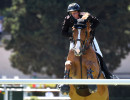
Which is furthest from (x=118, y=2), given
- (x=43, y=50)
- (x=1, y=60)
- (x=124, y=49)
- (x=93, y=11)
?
(x=1, y=60)

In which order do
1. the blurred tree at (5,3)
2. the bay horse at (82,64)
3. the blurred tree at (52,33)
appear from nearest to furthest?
the bay horse at (82,64) → the blurred tree at (52,33) → the blurred tree at (5,3)

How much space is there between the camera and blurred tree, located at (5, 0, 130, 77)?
1888cm

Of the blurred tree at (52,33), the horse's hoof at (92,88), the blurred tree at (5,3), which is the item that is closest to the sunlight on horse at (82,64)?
the horse's hoof at (92,88)

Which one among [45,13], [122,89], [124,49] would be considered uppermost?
[45,13]

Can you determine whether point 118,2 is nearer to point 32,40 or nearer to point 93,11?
point 93,11

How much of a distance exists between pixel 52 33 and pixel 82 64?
13435 millimetres

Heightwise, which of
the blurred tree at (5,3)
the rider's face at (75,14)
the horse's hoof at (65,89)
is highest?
the blurred tree at (5,3)

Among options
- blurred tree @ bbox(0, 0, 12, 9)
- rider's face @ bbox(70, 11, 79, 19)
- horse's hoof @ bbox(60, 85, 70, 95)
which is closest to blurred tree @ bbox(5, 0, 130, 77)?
blurred tree @ bbox(0, 0, 12, 9)

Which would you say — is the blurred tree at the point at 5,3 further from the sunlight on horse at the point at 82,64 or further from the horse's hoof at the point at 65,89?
the horse's hoof at the point at 65,89

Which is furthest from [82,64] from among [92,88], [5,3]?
[5,3]

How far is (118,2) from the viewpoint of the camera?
19344mm

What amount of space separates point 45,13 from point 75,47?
551 inches

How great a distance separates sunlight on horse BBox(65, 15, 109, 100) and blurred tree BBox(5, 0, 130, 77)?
1272 cm

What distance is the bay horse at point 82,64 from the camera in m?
5.55
